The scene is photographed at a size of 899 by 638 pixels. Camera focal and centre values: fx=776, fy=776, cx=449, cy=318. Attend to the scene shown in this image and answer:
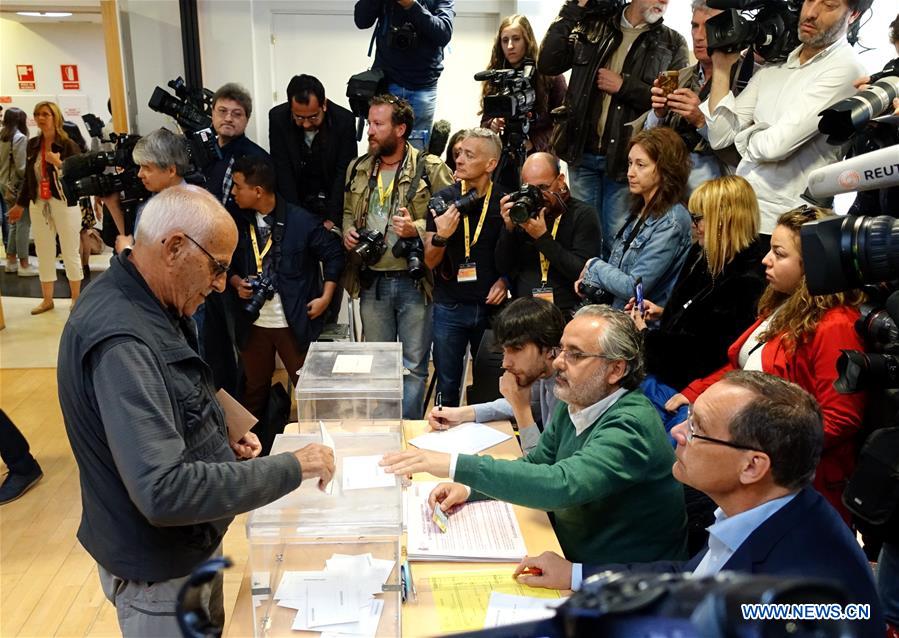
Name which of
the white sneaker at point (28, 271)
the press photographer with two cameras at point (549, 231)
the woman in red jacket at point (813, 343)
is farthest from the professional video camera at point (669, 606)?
the white sneaker at point (28, 271)

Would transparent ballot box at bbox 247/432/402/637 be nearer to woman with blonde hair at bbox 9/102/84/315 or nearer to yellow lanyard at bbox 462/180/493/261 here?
yellow lanyard at bbox 462/180/493/261

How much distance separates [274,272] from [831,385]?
262 centimetres

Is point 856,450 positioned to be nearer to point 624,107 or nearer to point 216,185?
point 624,107

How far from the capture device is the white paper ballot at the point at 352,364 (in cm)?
258

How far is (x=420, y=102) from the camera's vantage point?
4340 millimetres

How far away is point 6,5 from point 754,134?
5.01 metres

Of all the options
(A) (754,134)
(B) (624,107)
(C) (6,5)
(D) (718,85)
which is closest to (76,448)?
(A) (754,134)

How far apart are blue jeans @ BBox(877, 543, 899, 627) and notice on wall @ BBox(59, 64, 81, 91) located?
5706 millimetres

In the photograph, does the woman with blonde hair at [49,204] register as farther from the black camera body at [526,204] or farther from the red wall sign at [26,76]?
the black camera body at [526,204]

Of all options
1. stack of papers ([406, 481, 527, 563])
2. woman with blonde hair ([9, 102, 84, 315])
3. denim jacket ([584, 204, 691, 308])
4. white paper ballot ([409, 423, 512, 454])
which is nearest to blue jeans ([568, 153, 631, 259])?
denim jacket ([584, 204, 691, 308])

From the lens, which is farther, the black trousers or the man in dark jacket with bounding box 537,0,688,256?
the black trousers

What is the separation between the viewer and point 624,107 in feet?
11.9

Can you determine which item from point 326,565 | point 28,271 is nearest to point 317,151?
point 326,565

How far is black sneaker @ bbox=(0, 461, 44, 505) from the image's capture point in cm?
375
